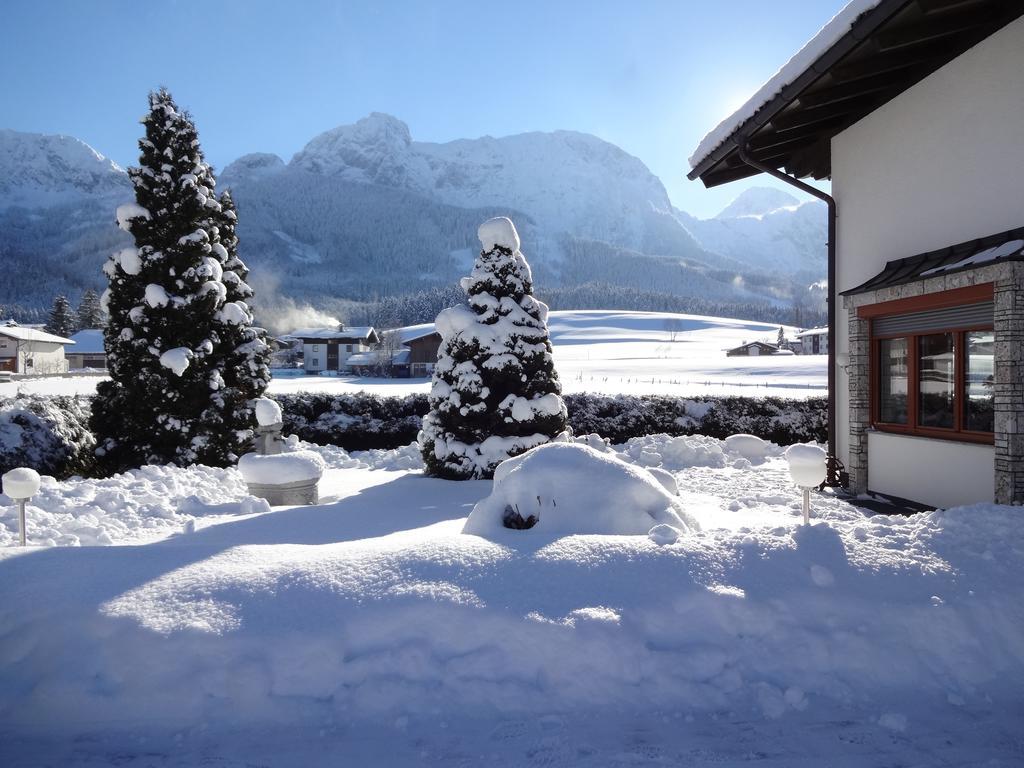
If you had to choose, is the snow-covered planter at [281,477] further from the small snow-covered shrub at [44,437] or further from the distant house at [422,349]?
the distant house at [422,349]

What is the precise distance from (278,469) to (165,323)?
14.4 feet

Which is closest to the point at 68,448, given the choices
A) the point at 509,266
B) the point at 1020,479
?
the point at 509,266

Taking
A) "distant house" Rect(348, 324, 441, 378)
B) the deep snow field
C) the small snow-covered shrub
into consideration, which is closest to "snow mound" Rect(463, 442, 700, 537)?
the deep snow field

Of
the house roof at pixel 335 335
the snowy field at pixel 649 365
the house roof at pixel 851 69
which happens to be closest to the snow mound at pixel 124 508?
the house roof at pixel 851 69

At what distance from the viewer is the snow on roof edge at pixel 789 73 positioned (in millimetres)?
5168

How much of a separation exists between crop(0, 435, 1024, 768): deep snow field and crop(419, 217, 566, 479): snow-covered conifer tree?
18.3ft

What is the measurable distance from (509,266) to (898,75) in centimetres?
583

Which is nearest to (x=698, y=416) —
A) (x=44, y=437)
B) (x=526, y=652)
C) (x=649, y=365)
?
(x=526, y=652)

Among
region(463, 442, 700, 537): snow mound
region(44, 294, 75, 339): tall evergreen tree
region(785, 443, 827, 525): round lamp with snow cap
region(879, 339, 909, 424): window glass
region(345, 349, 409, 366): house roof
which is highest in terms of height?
region(44, 294, 75, 339): tall evergreen tree

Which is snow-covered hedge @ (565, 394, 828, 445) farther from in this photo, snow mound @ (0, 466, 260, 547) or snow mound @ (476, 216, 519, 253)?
snow mound @ (0, 466, 260, 547)

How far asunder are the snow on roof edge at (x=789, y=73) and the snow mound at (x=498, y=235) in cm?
328

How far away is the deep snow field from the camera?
2.75m

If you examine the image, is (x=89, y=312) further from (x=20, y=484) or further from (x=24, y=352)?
(x=20, y=484)

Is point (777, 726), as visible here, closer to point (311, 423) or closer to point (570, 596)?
point (570, 596)
